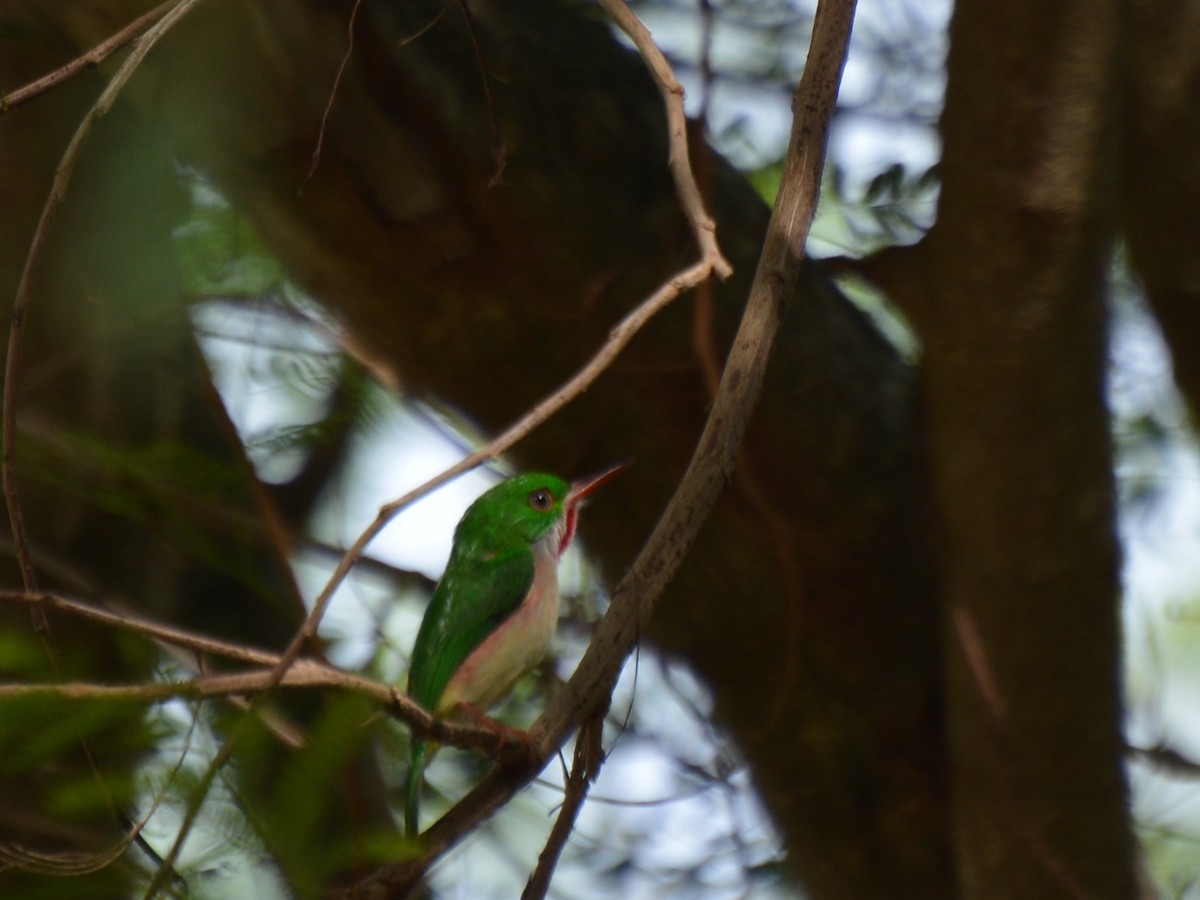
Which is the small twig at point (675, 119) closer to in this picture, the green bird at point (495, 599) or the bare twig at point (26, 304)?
the bare twig at point (26, 304)

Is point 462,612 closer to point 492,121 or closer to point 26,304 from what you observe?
point 492,121

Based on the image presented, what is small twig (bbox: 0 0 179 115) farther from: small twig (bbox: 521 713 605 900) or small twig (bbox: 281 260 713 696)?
small twig (bbox: 521 713 605 900)

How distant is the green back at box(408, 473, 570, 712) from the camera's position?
9.04 feet

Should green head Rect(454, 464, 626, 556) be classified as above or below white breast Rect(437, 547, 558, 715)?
above

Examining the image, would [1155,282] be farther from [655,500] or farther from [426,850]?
[426,850]

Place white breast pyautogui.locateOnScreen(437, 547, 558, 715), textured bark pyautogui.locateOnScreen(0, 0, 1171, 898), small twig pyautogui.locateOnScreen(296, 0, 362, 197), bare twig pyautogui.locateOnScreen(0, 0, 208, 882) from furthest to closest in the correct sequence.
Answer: textured bark pyautogui.locateOnScreen(0, 0, 1171, 898)
white breast pyautogui.locateOnScreen(437, 547, 558, 715)
small twig pyautogui.locateOnScreen(296, 0, 362, 197)
bare twig pyautogui.locateOnScreen(0, 0, 208, 882)

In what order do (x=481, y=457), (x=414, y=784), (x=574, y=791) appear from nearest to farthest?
(x=481, y=457) → (x=574, y=791) → (x=414, y=784)

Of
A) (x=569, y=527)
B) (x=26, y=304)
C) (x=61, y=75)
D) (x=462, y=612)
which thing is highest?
(x=61, y=75)

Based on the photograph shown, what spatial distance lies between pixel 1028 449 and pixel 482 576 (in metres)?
1.31

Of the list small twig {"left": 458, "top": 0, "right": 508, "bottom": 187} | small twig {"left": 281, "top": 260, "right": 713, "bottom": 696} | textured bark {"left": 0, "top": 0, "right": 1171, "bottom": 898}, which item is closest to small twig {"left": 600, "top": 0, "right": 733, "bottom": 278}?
small twig {"left": 281, "top": 260, "right": 713, "bottom": 696}

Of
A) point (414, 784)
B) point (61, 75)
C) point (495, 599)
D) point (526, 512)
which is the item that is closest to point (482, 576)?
point (495, 599)

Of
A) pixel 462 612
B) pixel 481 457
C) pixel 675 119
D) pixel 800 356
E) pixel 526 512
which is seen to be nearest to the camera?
pixel 481 457

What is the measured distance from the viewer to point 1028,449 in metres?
3.05

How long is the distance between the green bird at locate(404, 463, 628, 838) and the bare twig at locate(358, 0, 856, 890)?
0.82 m
